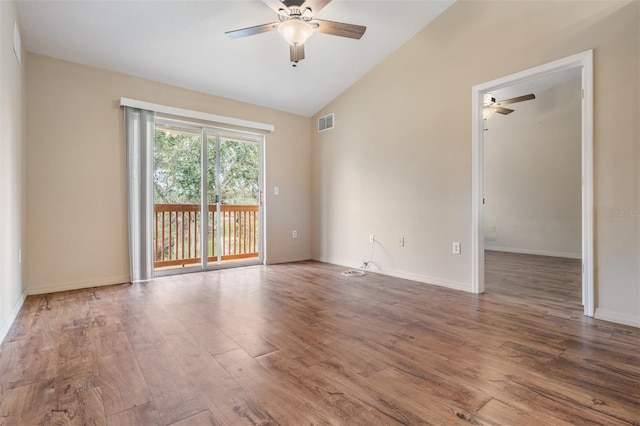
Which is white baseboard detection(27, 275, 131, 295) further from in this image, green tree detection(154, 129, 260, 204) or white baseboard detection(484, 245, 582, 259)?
white baseboard detection(484, 245, 582, 259)

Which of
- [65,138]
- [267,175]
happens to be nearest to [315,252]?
[267,175]

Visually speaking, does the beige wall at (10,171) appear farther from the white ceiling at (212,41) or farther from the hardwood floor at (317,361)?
the white ceiling at (212,41)

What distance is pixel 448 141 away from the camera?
11.1 feet

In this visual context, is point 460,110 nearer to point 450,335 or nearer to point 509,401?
point 450,335

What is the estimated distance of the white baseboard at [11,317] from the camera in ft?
6.66

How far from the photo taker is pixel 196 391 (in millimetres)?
1435

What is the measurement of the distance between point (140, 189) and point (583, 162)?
439cm

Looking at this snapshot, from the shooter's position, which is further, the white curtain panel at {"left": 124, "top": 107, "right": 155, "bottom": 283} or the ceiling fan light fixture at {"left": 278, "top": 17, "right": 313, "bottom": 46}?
the white curtain panel at {"left": 124, "top": 107, "right": 155, "bottom": 283}

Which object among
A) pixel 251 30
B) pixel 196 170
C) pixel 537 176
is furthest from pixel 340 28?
pixel 537 176

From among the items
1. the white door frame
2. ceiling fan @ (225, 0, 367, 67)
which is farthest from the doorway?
the white door frame

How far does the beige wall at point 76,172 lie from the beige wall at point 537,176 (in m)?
5.71

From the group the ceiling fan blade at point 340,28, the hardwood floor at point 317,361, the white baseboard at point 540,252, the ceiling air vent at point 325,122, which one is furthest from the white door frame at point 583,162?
the white baseboard at point 540,252

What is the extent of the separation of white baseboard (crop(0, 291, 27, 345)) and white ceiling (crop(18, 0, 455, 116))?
2.42m

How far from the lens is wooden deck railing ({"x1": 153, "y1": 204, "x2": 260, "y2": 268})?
414cm
